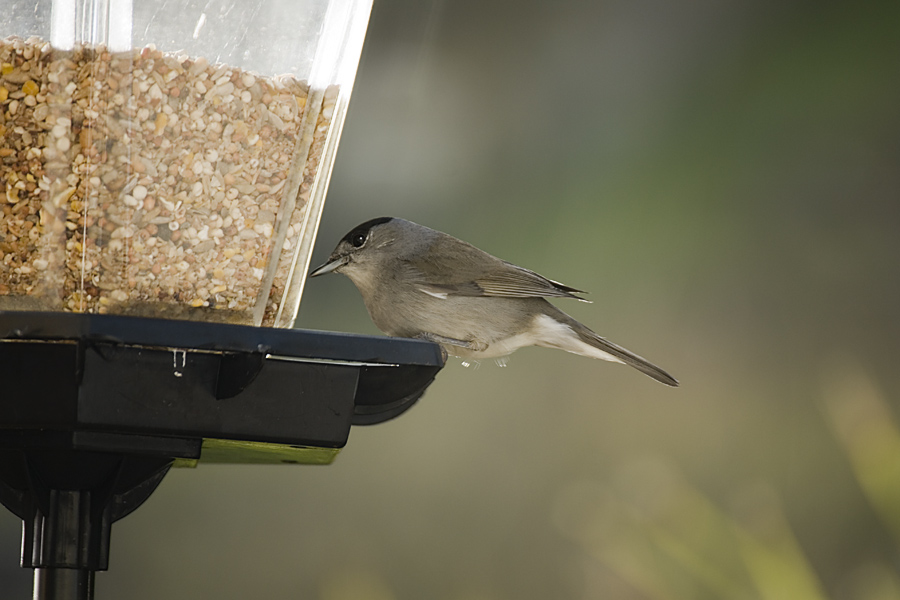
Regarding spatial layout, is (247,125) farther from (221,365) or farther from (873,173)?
(873,173)

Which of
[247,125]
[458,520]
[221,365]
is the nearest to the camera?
[221,365]

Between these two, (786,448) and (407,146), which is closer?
(786,448)

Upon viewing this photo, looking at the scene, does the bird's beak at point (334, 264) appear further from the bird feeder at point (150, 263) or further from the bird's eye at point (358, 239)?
the bird feeder at point (150, 263)

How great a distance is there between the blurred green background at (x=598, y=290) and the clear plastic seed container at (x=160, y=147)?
246 cm

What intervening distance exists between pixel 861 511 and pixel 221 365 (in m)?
3.36

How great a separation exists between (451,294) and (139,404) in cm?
142

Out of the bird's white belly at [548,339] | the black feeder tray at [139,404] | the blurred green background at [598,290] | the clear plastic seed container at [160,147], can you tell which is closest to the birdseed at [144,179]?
the clear plastic seed container at [160,147]

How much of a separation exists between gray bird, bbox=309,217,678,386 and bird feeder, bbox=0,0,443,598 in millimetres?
1027

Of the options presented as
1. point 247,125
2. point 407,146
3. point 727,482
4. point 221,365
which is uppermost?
point 247,125

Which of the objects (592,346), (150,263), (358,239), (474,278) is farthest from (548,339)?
(150,263)

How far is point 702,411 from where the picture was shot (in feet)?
13.6

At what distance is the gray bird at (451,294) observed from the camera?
252 centimetres

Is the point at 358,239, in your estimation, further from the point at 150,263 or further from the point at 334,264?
the point at 150,263

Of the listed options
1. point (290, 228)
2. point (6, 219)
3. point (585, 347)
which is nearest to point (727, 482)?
point (585, 347)
